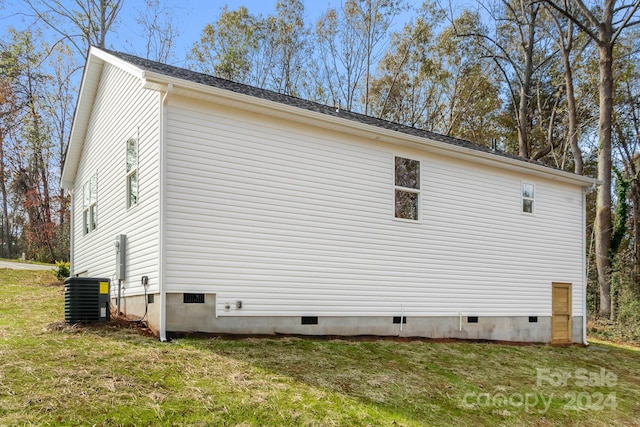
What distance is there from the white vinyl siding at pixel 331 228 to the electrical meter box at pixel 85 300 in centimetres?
148

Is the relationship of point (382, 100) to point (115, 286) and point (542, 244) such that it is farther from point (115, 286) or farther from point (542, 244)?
point (115, 286)

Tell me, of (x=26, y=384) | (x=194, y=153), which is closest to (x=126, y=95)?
(x=194, y=153)

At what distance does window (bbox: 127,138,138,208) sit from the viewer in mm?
8211

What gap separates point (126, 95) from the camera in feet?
29.6

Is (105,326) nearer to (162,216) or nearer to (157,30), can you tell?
(162,216)

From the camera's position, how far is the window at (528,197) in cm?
1173

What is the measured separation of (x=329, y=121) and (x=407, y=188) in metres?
2.39

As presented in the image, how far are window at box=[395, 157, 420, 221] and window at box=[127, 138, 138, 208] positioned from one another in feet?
16.4

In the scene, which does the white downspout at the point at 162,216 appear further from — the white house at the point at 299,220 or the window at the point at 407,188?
the window at the point at 407,188

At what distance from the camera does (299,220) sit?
26.8ft

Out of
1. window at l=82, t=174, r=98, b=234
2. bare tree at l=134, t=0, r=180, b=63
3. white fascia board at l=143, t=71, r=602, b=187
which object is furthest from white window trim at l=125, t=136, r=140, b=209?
bare tree at l=134, t=0, r=180, b=63

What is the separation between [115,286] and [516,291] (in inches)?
364

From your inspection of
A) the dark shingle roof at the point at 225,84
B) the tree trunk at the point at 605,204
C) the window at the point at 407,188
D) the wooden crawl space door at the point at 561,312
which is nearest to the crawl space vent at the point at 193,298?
the dark shingle roof at the point at 225,84

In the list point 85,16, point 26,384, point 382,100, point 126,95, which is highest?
point 85,16
